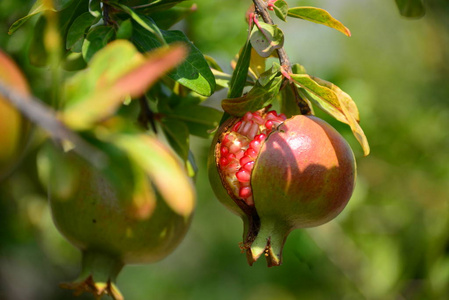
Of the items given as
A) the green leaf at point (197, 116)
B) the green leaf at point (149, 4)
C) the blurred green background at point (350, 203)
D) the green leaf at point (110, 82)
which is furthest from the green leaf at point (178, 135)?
the green leaf at point (110, 82)

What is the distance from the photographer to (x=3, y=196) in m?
2.07

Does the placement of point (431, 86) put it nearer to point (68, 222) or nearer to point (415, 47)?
point (415, 47)

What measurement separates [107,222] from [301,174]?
38cm

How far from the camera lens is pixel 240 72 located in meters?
0.98

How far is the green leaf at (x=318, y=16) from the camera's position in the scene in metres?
0.98

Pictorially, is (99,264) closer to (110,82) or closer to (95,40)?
(95,40)

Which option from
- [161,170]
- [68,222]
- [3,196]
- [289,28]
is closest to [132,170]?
[161,170]

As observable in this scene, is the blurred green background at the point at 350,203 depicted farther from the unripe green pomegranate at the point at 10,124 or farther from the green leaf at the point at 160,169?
the green leaf at the point at 160,169

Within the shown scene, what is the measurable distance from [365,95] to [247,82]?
3.34 ft

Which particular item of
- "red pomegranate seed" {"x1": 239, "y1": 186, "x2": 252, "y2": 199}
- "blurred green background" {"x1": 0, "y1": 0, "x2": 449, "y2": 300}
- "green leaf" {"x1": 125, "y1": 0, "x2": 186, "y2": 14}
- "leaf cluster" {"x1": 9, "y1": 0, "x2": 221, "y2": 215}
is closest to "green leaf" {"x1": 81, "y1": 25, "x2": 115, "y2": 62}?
"leaf cluster" {"x1": 9, "y1": 0, "x2": 221, "y2": 215}

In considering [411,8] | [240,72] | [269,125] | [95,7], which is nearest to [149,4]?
[95,7]

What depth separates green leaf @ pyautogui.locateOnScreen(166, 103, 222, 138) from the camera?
123cm

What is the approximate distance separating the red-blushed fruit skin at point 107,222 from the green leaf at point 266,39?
0.99 feet

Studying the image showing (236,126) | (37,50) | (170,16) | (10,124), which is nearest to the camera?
(10,124)
